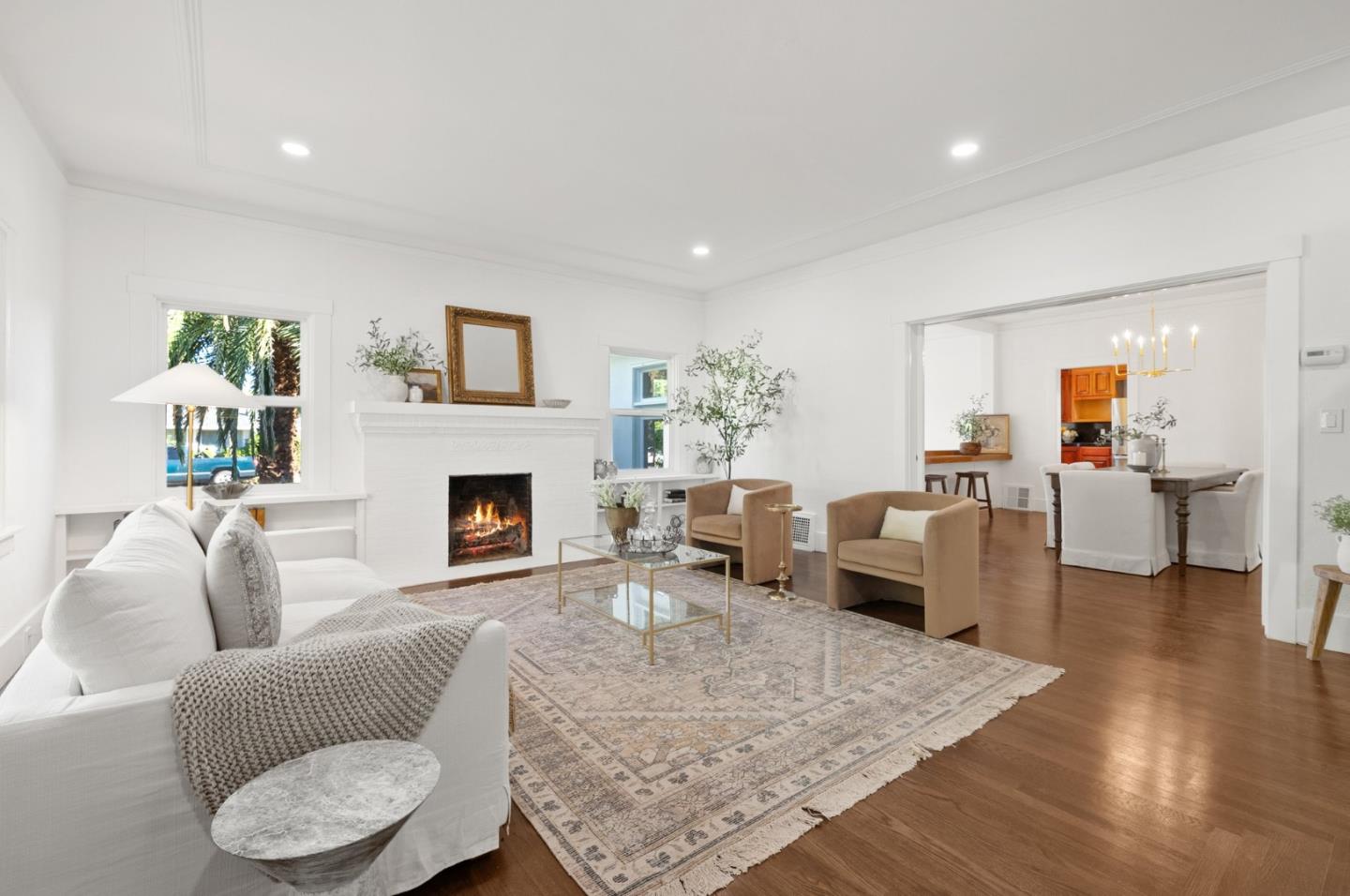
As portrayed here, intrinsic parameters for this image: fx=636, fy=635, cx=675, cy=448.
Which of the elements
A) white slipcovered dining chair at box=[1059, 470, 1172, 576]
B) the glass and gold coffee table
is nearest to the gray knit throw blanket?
the glass and gold coffee table

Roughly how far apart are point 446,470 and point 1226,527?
6.30 m

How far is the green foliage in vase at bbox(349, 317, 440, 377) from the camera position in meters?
4.89

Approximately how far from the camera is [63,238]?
151 inches

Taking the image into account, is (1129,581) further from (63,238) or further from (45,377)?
(63,238)

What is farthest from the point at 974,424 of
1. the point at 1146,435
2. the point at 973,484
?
the point at 1146,435

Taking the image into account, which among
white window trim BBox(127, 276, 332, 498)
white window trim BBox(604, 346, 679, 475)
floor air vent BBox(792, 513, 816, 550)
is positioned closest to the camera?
white window trim BBox(127, 276, 332, 498)

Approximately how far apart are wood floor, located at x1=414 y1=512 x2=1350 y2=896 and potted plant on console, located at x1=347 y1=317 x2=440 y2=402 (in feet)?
12.6

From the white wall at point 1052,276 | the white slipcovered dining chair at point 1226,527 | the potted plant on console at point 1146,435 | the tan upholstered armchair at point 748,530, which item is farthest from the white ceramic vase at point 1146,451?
the tan upholstered armchair at point 748,530

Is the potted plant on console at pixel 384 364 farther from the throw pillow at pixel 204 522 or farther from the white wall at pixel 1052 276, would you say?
the white wall at pixel 1052 276

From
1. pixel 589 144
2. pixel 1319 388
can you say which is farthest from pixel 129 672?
pixel 1319 388

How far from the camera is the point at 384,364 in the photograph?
16.0 feet

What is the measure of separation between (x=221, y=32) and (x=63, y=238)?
89.6 inches

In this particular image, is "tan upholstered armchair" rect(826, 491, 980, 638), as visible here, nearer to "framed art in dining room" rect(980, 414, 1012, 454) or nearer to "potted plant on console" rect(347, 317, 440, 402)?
"potted plant on console" rect(347, 317, 440, 402)

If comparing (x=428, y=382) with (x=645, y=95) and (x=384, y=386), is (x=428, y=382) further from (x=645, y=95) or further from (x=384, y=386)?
(x=645, y=95)
